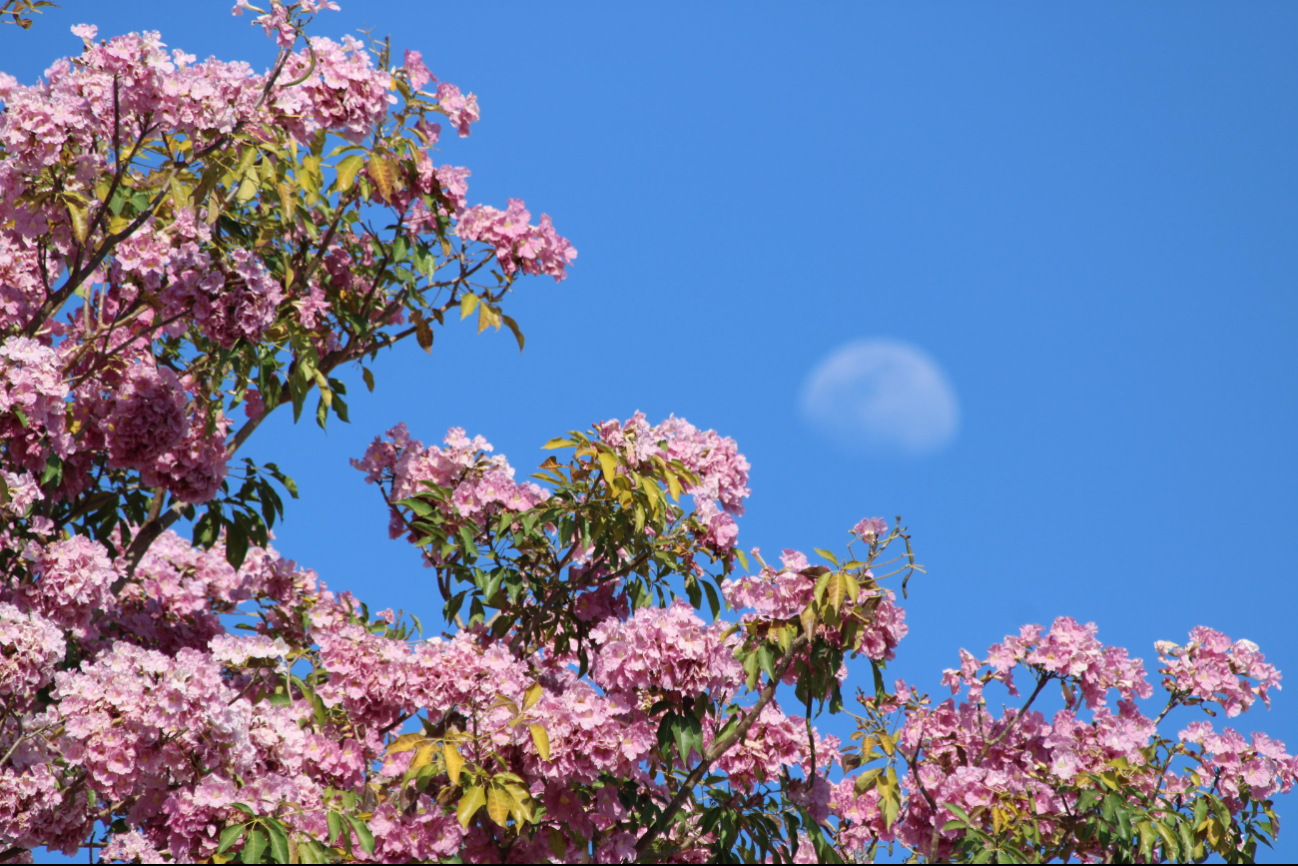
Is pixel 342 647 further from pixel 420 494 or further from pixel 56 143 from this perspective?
pixel 56 143

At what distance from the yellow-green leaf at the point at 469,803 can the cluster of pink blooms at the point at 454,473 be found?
183cm

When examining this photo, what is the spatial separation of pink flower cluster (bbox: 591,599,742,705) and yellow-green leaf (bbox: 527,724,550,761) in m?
0.36

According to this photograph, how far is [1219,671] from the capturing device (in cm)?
516

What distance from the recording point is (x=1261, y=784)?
193 inches

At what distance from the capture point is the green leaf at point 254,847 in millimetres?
3736

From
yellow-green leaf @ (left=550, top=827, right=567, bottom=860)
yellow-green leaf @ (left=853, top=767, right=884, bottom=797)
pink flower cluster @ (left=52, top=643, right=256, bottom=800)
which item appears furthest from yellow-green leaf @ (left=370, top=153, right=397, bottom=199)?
yellow-green leaf @ (left=853, top=767, right=884, bottom=797)

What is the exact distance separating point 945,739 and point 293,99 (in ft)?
12.8

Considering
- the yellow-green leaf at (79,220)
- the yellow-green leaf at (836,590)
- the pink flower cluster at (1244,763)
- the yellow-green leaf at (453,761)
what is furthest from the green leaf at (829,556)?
the yellow-green leaf at (79,220)

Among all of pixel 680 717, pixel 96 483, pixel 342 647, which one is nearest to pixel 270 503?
pixel 96 483

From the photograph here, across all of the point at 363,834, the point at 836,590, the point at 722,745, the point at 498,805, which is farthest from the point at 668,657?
the point at 363,834

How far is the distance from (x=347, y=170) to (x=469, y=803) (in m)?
2.81

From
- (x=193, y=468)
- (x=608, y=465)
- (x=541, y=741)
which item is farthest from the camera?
(x=193, y=468)

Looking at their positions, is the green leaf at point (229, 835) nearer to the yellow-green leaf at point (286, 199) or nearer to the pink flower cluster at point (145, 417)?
the pink flower cluster at point (145, 417)

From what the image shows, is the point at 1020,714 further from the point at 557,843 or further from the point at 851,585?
the point at 557,843
